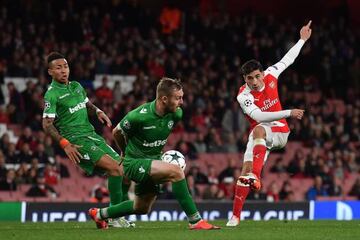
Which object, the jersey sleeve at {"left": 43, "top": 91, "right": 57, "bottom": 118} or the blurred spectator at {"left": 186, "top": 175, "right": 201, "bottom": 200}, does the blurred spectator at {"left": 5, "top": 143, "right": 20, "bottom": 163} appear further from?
the jersey sleeve at {"left": 43, "top": 91, "right": 57, "bottom": 118}

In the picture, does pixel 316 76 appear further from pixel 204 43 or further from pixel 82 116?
pixel 82 116

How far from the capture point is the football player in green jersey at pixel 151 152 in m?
10.7

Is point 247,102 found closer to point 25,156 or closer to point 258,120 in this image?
point 258,120

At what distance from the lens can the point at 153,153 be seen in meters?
11.1

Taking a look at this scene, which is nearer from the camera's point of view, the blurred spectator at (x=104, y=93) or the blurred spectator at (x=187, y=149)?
the blurred spectator at (x=187, y=149)

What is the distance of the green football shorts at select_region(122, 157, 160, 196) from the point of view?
420 inches

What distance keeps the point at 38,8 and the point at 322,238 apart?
53.0 feet

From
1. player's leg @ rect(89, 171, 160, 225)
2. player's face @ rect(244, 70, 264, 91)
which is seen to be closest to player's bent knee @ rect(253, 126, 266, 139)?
player's face @ rect(244, 70, 264, 91)

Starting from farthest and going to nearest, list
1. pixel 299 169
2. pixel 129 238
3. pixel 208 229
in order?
pixel 299 169 < pixel 208 229 < pixel 129 238

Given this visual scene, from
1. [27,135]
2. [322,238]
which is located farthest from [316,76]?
[322,238]

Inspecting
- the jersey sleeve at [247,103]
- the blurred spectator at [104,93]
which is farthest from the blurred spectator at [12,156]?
the jersey sleeve at [247,103]

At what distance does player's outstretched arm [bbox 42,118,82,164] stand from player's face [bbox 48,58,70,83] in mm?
698

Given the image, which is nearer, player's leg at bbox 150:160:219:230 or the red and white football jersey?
player's leg at bbox 150:160:219:230

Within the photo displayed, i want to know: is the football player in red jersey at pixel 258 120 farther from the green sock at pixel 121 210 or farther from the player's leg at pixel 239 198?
the green sock at pixel 121 210
